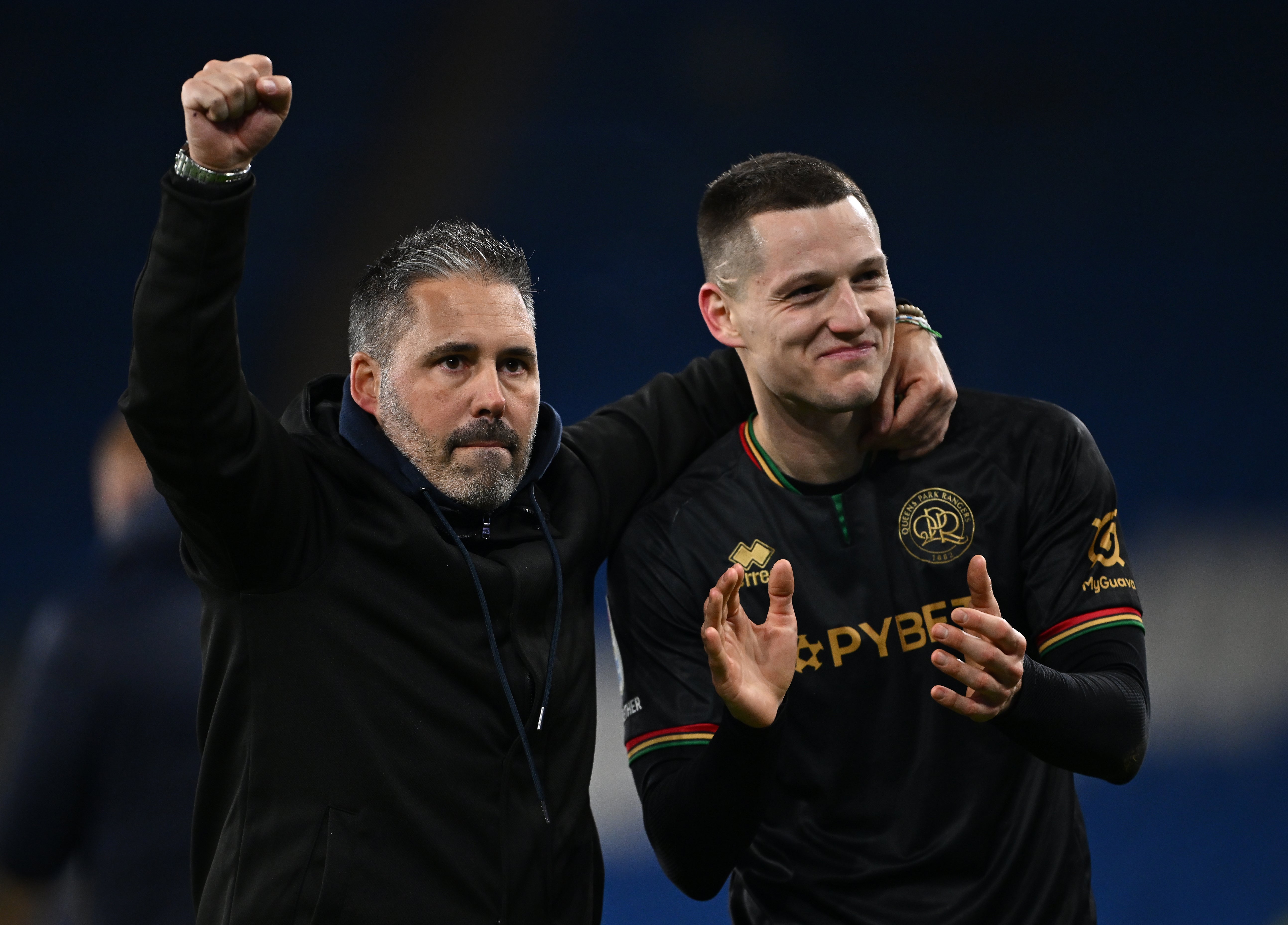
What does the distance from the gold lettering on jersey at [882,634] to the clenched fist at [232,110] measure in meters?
1.04

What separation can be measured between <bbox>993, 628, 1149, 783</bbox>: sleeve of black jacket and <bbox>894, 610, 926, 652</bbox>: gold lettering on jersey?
18 centimetres

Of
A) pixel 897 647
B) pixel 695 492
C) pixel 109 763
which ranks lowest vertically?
pixel 109 763

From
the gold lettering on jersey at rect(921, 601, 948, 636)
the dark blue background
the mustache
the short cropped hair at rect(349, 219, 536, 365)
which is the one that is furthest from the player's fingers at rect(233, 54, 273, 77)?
the dark blue background

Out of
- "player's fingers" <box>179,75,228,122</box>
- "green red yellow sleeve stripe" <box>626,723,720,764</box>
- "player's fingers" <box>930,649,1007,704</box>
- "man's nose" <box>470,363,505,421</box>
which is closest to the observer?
"player's fingers" <box>179,75,228,122</box>

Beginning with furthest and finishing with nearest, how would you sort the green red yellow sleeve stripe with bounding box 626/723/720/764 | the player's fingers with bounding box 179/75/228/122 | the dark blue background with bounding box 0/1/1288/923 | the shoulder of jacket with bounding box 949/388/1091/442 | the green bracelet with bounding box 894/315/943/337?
the dark blue background with bounding box 0/1/1288/923 < the green bracelet with bounding box 894/315/943/337 < the shoulder of jacket with bounding box 949/388/1091/442 < the green red yellow sleeve stripe with bounding box 626/723/720/764 < the player's fingers with bounding box 179/75/228/122

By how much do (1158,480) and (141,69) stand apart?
3440mm

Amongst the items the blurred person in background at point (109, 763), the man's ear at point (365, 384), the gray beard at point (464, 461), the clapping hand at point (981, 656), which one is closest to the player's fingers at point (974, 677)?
the clapping hand at point (981, 656)

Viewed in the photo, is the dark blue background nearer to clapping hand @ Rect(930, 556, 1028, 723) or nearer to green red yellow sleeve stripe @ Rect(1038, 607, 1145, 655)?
green red yellow sleeve stripe @ Rect(1038, 607, 1145, 655)

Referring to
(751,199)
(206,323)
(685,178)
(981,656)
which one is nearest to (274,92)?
(206,323)

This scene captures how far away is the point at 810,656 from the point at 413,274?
79 centimetres

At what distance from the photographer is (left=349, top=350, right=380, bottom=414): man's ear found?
1.71m

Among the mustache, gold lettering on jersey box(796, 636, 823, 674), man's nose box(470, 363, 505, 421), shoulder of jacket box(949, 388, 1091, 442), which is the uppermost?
shoulder of jacket box(949, 388, 1091, 442)

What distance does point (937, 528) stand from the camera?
1801mm

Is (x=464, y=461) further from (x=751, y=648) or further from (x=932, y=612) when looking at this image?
(x=932, y=612)
